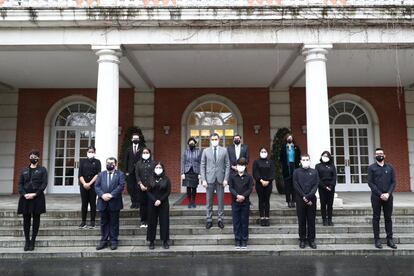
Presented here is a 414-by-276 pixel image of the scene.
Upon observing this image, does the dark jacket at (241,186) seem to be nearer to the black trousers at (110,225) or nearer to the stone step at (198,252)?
the stone step at (198,252)

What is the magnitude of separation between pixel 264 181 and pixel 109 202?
278 centimetres

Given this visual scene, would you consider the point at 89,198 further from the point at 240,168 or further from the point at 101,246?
the point at 240,168

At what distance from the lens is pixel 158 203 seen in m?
5.46

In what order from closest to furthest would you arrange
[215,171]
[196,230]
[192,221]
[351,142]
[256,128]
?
[196,230] → [215,171] → [192,221] → [256,128] → [351,142]

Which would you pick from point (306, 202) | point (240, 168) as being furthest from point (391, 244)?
point (240, 168)

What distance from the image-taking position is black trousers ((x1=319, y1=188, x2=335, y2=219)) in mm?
6341

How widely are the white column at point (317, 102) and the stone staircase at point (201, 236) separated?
1.45 metres

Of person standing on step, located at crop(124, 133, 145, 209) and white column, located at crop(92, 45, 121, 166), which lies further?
white column, located at crop(92, 45, 121, 166)

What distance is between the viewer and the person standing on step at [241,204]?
5.59 meters

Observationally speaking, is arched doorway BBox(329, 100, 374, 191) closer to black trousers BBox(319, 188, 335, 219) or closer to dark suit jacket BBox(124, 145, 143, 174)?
black trousers BBox(319, 188, 335, 219)

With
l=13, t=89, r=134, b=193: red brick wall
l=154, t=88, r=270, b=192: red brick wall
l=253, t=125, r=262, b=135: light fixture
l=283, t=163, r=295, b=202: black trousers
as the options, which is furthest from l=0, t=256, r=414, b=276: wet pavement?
l=13, t=89, r=134, b=193: red brick wall

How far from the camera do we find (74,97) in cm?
1207

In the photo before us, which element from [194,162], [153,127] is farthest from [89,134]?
[194,162]

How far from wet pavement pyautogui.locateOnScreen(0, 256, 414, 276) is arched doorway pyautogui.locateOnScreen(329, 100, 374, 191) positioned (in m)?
6.85
